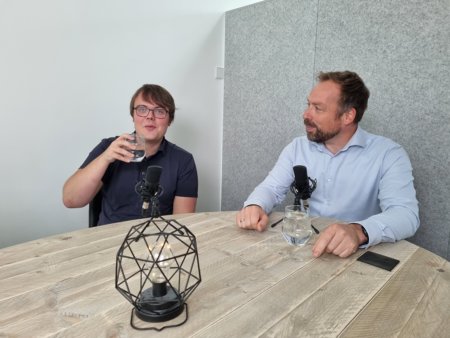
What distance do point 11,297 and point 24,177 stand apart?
1076 mm

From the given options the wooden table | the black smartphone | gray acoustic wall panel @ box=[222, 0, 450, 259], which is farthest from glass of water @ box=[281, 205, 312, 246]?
gray acoustic wall panel @ box=[222, 0, 450, 259]

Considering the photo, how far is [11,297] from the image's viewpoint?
67 centimetres

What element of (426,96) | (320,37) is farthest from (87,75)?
(426,96)

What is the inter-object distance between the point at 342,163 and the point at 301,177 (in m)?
0.48

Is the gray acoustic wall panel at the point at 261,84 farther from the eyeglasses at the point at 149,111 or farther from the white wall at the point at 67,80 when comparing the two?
the eyeglasses at the point at 149,111

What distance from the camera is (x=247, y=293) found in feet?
2.29

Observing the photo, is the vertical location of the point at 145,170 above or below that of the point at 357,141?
below

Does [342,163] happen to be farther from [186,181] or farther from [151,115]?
[151,115]

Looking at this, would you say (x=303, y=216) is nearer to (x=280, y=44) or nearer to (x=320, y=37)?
(x=320, y=37)

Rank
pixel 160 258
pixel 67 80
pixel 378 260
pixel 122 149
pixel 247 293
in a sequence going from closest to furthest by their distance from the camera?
pixel 160 258 → pixel 247 293 → pixel 378 260 → pixel 122 149 → pixel 67 80

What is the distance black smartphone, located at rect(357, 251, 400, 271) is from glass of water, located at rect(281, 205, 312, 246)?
15 cm

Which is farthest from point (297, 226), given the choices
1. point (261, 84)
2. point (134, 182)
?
point (261, 84)

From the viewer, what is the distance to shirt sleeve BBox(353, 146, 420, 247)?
97 cm

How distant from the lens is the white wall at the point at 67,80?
4.97 feet
